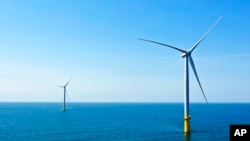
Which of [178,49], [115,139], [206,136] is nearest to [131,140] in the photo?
[115,139]

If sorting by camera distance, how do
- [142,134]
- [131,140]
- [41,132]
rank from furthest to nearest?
1. [41,132]
2. [142,134]
3. [131,140]

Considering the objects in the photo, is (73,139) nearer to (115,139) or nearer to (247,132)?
(115,139)

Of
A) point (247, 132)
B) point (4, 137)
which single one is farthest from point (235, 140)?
point (4, 137)

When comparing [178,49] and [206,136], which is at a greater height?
[178,49]

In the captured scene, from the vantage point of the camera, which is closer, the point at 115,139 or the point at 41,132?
the point at 115,139

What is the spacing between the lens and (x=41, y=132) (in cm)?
9269

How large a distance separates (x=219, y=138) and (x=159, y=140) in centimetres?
1688

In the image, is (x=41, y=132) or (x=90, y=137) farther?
(x=41, y=132)

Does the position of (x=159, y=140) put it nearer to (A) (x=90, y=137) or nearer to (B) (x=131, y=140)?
(B) (x=131, y=140)

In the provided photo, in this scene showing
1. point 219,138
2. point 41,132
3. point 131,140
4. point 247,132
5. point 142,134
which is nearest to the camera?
point 247,132

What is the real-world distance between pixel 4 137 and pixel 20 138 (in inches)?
213

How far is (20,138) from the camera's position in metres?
81.7

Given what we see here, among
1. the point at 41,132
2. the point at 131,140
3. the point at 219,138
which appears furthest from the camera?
the point at 41,132

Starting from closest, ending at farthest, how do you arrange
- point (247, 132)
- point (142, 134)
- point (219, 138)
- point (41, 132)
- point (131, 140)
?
1. point (247, 132)
2. point (131, 140)
3. point (219, 138)
4. point (142, 134)
5. point (41, 132)
